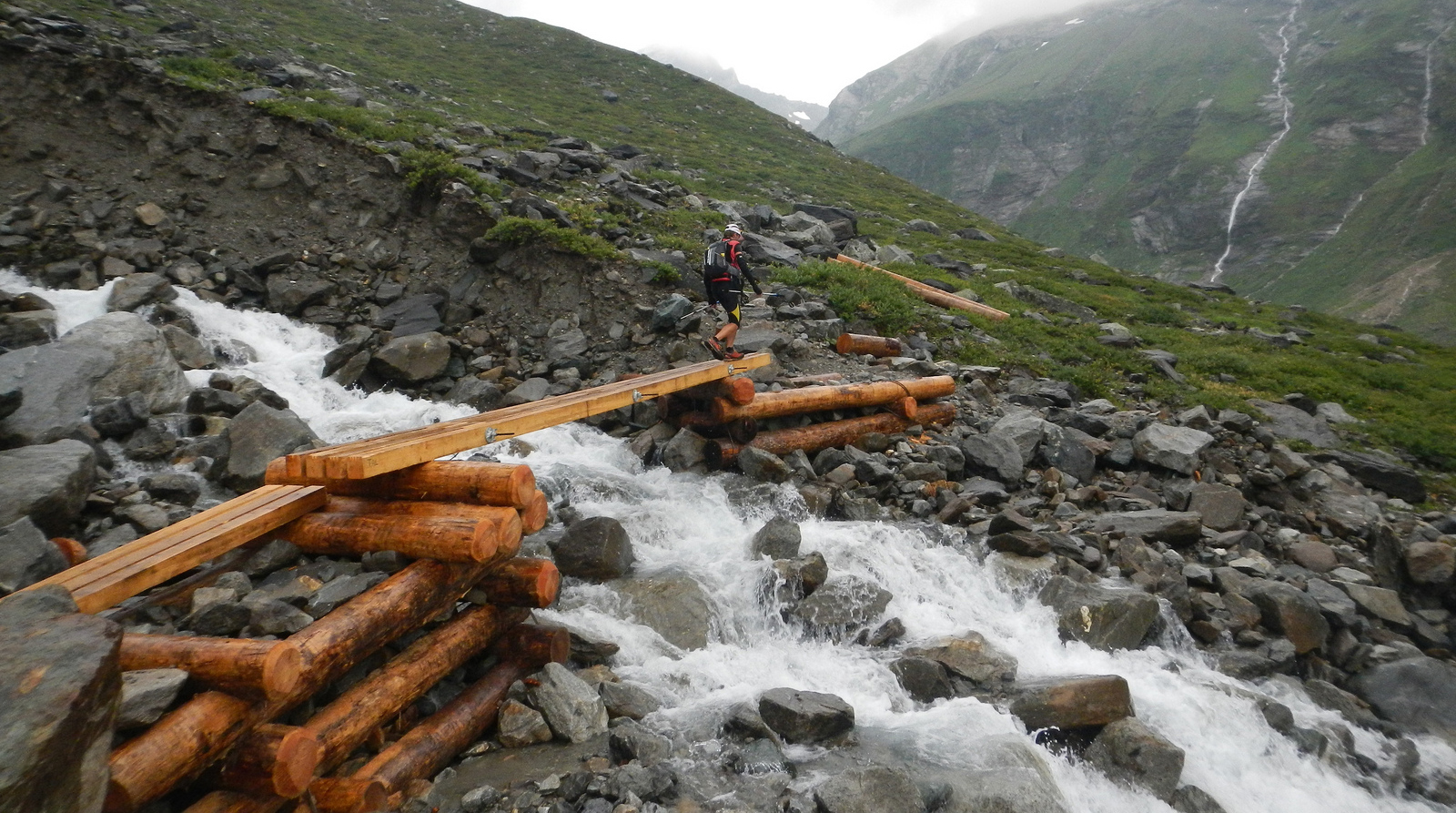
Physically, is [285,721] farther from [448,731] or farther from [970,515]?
[970,515]

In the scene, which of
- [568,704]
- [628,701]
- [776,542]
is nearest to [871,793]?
[628,701]

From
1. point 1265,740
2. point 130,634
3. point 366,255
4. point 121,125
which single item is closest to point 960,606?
point 1265,740

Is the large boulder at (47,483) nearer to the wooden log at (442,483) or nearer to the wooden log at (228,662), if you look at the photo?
the wooden log at (442,483)

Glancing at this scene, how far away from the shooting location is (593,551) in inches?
314

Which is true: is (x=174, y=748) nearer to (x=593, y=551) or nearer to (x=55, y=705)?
(x=55, y=705)

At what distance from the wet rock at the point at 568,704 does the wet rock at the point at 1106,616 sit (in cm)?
522

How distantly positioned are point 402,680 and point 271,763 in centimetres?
111

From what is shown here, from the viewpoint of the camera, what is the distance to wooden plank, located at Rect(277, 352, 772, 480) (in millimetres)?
5711

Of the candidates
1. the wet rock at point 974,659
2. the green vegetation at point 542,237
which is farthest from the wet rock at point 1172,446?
the green vegetation at point 542,237

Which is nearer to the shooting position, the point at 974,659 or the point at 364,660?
the point at 364,660

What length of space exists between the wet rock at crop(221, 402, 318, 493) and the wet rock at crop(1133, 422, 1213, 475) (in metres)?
12.8

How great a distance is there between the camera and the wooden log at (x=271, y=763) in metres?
4.12

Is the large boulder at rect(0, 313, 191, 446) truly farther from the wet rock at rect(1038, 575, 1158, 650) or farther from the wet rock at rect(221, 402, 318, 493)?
the wet rock at rect(1038, 575, 1158, 650)

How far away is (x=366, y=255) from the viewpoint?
16.3 metres
